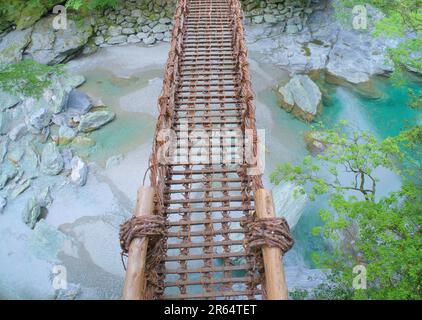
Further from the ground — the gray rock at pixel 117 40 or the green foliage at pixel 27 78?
the gray rock at pixel 117 40

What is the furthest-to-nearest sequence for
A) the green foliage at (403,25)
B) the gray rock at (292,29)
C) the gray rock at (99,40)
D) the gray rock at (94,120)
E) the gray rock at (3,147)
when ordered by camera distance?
the gray rock at (99,40) → the gray rock at (292,29) → the gray rock at (94,120) → the gray rock at (3,147) → the green foliage at (403,25)

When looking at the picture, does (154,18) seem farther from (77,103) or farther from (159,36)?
(77,103)

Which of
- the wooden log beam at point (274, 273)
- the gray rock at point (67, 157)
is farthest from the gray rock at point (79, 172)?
the wooden log beam at point (274, 273)

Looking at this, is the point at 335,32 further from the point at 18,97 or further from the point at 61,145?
the point at 18,97

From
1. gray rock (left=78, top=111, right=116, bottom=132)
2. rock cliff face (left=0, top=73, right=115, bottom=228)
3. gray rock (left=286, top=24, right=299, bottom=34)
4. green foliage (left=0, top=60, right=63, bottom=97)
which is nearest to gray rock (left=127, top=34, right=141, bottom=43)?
rock cliff face (left=0, top=73, right=115, bottom=228)

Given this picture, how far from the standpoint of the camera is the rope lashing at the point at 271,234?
2.58m

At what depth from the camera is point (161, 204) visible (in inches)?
126

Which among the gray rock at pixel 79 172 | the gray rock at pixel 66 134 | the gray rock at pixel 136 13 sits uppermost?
the gray rock at pixel 136 13

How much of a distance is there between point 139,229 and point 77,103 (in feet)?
29.4

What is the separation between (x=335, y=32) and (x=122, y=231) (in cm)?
1197

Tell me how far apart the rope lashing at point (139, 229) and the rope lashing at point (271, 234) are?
0.75m

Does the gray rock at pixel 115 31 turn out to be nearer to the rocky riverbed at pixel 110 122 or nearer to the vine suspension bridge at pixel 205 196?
the rocky riverbed at pixel 110 122

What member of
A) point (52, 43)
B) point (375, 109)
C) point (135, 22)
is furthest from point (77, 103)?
point (375, 109)

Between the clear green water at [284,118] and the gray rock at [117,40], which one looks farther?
the gray rock at [117,40]
